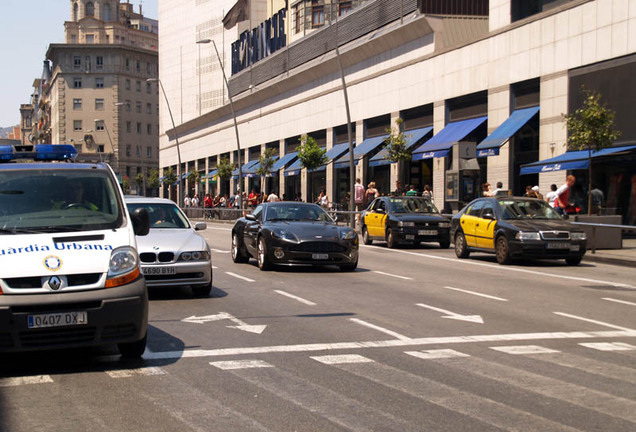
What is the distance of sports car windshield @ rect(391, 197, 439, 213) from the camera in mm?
24641

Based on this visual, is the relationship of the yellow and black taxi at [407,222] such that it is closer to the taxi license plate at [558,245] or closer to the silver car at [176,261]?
the taxi license plate at [558,245]

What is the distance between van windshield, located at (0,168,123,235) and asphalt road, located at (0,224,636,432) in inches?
49.0

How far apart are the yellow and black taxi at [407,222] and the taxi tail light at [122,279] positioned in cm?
1718

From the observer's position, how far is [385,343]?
27.3 feet

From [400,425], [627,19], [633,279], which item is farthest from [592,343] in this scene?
[627,19]

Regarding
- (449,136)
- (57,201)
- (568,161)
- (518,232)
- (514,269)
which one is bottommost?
(514,269)

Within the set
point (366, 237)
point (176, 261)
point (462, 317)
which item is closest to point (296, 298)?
point (176, 261)

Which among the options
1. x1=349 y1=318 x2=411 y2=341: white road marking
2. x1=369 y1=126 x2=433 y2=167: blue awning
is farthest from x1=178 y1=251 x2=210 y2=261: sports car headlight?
x1=369 y1=126 x2=433 y2=167: blue awning

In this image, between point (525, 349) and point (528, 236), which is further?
point (528, 236)

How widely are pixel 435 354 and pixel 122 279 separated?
2.98m

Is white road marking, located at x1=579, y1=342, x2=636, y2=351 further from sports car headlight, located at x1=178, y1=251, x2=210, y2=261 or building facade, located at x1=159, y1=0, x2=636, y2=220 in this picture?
building facade, located at x1=159, y1=0, x2=636, y2=220

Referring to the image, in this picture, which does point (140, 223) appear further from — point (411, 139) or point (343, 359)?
point (411, 139)

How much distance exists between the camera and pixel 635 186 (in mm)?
26719

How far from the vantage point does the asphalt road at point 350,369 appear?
5.45 m
